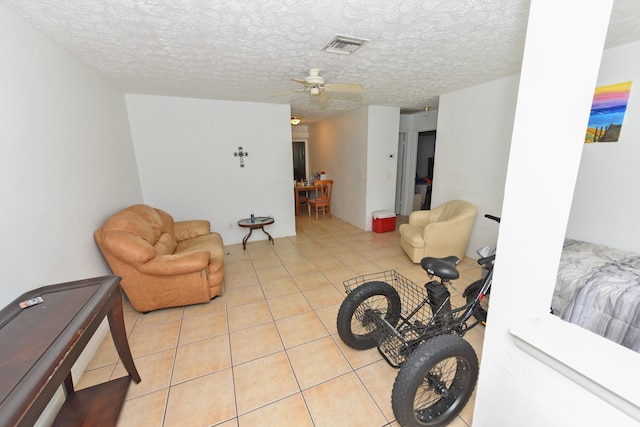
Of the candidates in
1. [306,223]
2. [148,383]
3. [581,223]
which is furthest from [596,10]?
[306,223]

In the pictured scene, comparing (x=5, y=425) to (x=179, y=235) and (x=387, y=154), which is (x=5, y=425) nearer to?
(x=179, y=235)

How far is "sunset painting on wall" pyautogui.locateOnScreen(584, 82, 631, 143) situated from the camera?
6.83 ft

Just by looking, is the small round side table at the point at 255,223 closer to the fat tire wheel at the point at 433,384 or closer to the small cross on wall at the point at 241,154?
the small cross on wall at the point at 241,154

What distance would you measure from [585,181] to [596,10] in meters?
A: 2.40

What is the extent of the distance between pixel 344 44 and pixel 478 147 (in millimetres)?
2396

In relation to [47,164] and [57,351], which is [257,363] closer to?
[57,351]

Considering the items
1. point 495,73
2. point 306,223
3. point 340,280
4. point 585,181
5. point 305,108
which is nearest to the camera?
point 585,181

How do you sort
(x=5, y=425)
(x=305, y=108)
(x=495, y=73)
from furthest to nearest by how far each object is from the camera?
(x=305, y=108), (x=495, y=73), (x=5, y=425)

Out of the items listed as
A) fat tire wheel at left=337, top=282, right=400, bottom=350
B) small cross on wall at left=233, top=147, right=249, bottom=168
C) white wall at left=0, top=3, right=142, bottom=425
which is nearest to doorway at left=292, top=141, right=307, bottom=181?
small cross on wall at left=233, top=147, right=249, bottom=168

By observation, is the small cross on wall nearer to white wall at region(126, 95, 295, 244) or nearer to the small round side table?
white wall at region(126, 95, 295, 244)

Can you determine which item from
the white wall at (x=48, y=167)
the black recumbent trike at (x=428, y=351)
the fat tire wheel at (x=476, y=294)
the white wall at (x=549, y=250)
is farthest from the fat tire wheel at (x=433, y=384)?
the white wall at (x=48, y=167)

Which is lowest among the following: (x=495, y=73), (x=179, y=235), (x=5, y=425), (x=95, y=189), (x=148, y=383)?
(x=148, y=383)

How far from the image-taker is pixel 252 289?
291 centimetres

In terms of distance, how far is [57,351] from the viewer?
0.94 metres
